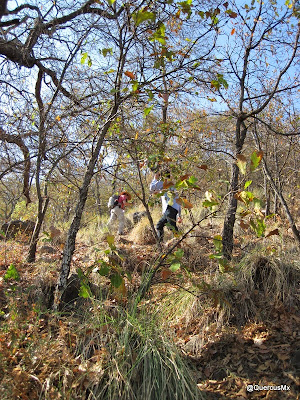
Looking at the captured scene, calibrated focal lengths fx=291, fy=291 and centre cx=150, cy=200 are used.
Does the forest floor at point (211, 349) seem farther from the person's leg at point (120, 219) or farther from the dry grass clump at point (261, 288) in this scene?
the person's leg at point (120, 219)

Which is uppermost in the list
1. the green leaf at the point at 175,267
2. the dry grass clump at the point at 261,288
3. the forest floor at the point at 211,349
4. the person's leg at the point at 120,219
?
the person's leg at the point at 120,219

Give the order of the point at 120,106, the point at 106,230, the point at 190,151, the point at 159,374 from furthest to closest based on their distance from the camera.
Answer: the point at 106,230 → the point at 190,151 → the point at 120,106 → the point at 159,374

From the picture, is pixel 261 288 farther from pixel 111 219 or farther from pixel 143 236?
pixel 111 219

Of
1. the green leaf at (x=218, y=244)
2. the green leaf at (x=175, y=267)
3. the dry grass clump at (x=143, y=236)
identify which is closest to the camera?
the green leaf at (x=175, y=267)

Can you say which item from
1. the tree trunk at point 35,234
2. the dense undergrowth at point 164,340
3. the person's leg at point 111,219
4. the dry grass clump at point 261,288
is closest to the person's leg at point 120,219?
the person's leg at point 111,219

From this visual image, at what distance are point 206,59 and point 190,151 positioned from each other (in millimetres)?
1802

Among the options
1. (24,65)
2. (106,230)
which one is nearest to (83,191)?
(24,65)

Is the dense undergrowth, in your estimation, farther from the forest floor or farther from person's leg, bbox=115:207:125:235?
person's leg, bbox=115:207:125:235

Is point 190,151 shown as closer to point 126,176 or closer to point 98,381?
point 126,176

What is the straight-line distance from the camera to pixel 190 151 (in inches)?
192

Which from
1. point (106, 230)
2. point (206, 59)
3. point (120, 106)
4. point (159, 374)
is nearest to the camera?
point (159, 374)

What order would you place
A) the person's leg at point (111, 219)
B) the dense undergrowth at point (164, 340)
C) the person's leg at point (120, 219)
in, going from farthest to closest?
1. the person's leg at point (111, 219)
2. the person's leg at point (120, 219)
3. the dense undergrowth at point (164, 340)

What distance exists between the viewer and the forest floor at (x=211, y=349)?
2.35 meters

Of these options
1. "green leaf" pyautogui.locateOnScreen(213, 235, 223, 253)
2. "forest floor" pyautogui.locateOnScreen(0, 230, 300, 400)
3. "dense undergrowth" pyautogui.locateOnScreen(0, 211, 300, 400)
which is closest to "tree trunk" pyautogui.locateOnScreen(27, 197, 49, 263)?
"dense undergrowth" pyautogui.locateOnScreen(0, 211, 300, 400)
